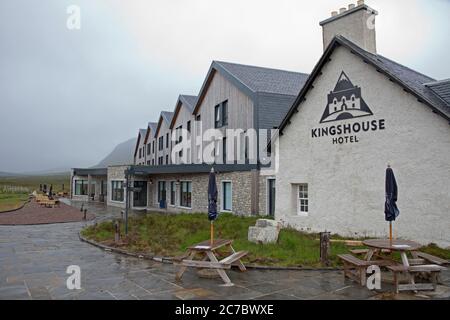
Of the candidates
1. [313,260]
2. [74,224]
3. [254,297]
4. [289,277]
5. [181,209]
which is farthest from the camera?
[181,209]

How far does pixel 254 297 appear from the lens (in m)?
6.57

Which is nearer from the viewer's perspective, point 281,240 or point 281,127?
point 281,240

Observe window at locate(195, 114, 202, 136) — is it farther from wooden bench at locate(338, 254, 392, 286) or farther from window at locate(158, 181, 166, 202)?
wooden bench at locate(338, 254, 392, 286)

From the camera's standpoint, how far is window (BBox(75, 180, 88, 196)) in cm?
4581

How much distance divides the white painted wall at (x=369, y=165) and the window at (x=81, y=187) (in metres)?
35.8

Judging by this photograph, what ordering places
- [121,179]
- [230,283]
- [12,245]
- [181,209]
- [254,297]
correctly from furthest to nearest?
[121,179]
[181,209]
[12,245]
[230,283]
[254,297]

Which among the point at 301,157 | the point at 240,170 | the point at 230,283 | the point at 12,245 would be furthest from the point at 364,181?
the point at 12,245

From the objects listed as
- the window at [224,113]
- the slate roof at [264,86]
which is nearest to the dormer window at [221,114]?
the window at [224,113]

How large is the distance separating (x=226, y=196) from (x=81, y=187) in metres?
30.1

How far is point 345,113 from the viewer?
43.4 ft

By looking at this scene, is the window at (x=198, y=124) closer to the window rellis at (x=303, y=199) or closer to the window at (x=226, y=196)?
the window at (x=226, y=196)

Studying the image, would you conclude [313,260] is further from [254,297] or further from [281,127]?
[281,127]

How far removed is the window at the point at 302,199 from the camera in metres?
15.1

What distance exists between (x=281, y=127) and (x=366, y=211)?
5107 millimetres
